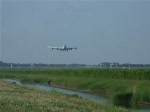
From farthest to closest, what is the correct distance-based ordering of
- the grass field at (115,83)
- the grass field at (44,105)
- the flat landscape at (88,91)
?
the grass field at (115,83)
the flat landscape at (88,91)
the grass field at (44,105)

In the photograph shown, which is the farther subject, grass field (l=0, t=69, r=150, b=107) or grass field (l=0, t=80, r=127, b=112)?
grass field (l=0, t=69, r=150, b=107)

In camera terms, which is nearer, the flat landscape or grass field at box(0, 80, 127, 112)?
grass field at box(0, 80, 127, 112)

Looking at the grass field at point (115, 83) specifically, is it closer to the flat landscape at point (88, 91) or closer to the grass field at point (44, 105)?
the flat landscape at point (88, 91)

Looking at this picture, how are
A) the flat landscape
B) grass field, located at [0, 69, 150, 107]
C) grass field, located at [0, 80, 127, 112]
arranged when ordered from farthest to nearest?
1. grass field, located at [0, 69, 150, 107]
2. the flat landscape
3. grass field, located at [0, 80, 127, 112]

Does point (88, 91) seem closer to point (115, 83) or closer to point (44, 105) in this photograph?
point (115, 83)

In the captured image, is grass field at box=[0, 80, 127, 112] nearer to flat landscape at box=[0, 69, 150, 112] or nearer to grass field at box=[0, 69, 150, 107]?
flat landscape at box=[0, 69, 150, 112]

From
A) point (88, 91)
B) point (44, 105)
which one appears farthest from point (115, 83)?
point (44, 105)

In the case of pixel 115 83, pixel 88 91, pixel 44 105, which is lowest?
pixel 88 91

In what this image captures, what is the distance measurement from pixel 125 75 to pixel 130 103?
2356cm

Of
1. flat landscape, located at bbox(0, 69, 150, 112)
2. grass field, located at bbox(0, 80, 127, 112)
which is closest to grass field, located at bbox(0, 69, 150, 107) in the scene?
flat landscape, located at bbox(0, 69, 150, 112)

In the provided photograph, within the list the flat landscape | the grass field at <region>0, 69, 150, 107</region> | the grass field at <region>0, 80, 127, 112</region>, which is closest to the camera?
the grass field at <region>0, 80, 127, 112</region>

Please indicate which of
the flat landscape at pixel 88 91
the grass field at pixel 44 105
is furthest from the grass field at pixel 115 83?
the grass field at pixel 44 105

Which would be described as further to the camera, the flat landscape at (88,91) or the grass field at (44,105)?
the flat landscape at (88,91)

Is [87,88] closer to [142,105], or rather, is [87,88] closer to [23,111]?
[142,105]
